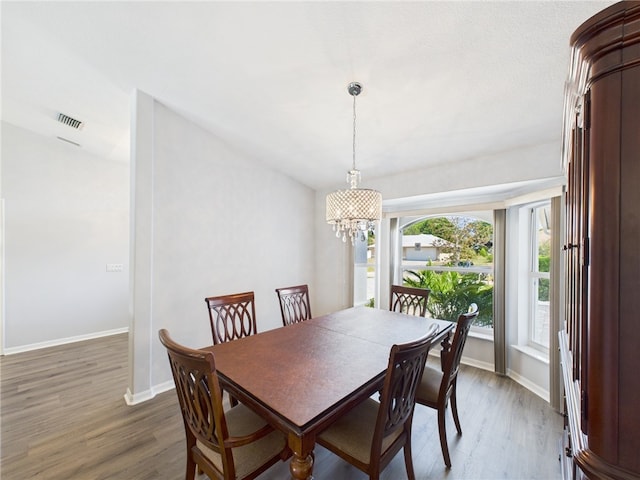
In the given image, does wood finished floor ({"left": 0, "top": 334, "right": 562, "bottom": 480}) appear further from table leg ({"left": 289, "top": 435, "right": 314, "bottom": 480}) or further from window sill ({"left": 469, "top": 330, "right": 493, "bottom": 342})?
table leg ({"left": 289, "top": 435, "right": 314, "bottom": 480})

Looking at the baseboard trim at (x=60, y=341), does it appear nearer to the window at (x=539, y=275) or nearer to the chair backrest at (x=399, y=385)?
the chair backrest at (x=399, y=385)

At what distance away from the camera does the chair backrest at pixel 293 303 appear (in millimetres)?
2793

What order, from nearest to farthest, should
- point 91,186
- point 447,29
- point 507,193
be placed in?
point 447,29 < point 507,193 < point 91,186

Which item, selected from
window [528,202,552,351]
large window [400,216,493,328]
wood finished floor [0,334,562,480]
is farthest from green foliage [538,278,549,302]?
wood finished floor [0,334,562,480]

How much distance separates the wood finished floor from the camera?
176 centimetres

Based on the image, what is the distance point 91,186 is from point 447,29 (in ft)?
16.5

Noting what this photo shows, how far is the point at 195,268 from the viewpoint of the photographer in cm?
310

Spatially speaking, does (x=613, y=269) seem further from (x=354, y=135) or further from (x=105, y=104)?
(x=105, y=104)

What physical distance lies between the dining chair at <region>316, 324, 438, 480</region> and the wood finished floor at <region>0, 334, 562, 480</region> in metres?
0.52

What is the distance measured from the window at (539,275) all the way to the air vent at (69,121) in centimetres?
545

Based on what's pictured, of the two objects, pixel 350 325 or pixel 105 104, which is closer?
pixel 350 325

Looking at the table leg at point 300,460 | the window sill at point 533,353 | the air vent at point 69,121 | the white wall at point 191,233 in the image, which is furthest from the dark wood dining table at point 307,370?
the air vent at point 69,121

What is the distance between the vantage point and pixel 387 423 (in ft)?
4.36

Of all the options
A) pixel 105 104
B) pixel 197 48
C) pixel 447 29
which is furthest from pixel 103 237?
pixel 447 29
